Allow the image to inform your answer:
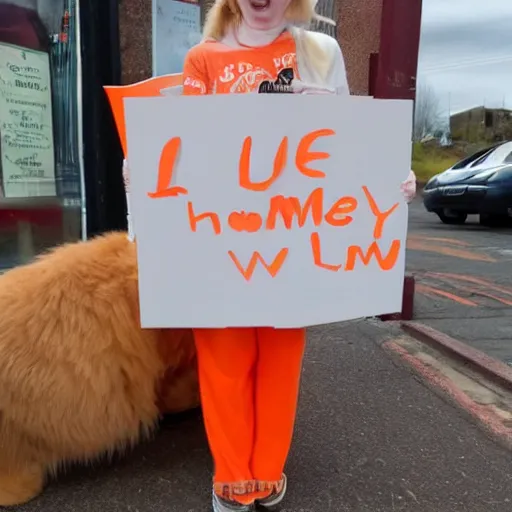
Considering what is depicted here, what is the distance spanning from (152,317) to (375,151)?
0.79 m

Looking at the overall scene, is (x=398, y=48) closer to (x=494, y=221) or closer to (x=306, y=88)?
(x=306, y=88)

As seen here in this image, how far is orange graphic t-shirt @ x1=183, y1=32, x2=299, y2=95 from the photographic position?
1.80 m

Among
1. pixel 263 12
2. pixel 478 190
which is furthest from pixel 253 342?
pixel 478 190

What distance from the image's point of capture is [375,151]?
5.67 feet

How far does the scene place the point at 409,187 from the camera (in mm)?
1777

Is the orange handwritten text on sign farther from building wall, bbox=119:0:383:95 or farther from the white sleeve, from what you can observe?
building wall, bbox=119:0:383:95

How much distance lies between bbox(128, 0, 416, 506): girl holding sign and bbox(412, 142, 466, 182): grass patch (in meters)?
20.5

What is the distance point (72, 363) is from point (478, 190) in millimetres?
9193

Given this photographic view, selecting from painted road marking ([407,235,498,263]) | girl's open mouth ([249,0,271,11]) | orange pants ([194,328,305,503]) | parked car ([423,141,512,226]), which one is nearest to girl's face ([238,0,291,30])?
girl's open mouth ([249,0,271,11])

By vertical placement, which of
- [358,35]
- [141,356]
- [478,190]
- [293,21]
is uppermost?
[358,35]

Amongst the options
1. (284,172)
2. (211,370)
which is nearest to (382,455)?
(211,370)

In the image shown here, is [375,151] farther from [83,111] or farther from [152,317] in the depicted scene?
[83,111]

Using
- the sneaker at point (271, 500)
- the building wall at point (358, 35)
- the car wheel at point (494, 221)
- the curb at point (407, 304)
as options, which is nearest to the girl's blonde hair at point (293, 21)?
the sneaker at point (271, 500)

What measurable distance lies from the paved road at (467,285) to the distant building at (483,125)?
2136cm
